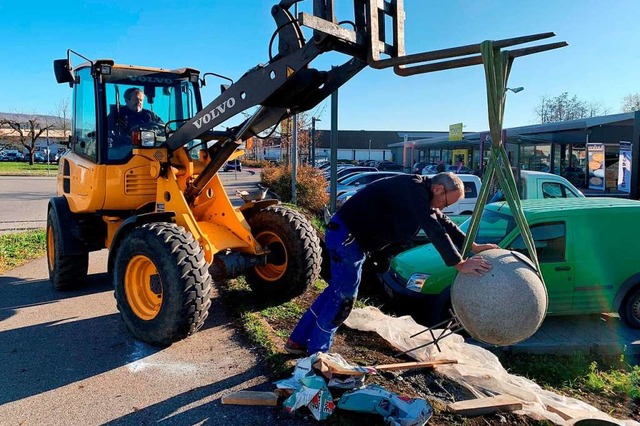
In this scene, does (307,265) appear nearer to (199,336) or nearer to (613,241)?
(199,336)

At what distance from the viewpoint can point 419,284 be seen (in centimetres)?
663

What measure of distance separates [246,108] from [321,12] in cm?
116

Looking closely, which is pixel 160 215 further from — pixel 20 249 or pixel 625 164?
pixel 625 164

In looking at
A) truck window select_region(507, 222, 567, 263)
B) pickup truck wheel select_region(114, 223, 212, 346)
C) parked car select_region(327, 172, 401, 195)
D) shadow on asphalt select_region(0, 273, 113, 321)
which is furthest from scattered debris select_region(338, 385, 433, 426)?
parked car select_region(327, 172, 401, 195)

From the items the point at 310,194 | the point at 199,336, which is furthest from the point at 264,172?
the point at 199,336

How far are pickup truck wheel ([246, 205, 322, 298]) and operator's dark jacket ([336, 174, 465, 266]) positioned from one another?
165 centimetres

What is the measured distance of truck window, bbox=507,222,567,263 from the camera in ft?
21.9

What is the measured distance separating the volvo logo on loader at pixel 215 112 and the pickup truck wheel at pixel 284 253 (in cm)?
149

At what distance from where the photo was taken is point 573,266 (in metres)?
6.62

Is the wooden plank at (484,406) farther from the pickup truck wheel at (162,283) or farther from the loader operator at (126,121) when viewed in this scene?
the loader operator at (126,121)

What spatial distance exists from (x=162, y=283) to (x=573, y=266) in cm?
527

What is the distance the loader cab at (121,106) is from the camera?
5902 mm

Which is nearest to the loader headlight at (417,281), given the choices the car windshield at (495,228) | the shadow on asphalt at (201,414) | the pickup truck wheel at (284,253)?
the car windshield at (495,228)

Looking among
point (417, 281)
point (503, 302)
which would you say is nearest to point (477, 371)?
point (503, 302)
